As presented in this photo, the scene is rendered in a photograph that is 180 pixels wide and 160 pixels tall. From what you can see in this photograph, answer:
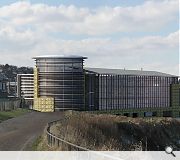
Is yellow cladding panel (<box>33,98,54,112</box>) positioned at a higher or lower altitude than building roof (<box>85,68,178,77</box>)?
lower

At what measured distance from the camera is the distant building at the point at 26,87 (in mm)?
98812

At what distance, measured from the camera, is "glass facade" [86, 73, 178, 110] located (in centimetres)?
9569

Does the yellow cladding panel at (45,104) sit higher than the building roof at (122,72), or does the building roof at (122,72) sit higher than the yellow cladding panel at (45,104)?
the building roof at (122,72)

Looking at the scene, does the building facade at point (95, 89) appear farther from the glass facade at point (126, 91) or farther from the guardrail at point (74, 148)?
the guardrail at point (74, 148)

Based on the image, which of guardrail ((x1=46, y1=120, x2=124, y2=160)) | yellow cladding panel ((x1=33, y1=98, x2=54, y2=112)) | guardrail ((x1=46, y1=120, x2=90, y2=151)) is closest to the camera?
guardrail ((x1=46, y1=120, x2=124, y2=160))

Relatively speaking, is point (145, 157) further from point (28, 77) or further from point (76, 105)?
point (28, 77)

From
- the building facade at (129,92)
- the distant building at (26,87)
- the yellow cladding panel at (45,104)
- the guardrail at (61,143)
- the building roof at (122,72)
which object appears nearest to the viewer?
the guardrail at (61,143)

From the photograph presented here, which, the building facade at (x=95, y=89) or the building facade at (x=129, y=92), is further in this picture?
the building facade at (x=129, y=92)

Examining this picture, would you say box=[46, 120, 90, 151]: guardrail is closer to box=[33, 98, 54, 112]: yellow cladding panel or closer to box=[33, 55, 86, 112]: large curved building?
box=[33, 98, 54, 112]: yellow cladding panel

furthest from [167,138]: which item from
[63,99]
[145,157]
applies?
[145,157]

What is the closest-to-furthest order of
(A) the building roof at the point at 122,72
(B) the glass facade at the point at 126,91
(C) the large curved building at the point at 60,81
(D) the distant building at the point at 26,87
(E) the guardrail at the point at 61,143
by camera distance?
(E) the guardrail at the point at 61,143
(C) the large curved building at the point at 60,81
(B) the glass facade at the point at 126,91
(D) the distant building at the point at 26,87
(A) the building roof at the point at 122,72

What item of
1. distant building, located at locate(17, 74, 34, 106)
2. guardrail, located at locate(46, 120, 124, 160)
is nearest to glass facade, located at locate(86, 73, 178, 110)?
distant building, located at locate(17, 74, 34, 106)

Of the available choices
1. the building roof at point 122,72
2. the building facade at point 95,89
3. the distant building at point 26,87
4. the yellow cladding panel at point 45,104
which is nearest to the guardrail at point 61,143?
the building facade at point 95,89

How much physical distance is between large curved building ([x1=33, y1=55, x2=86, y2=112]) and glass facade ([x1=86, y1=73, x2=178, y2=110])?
12.5 ft
